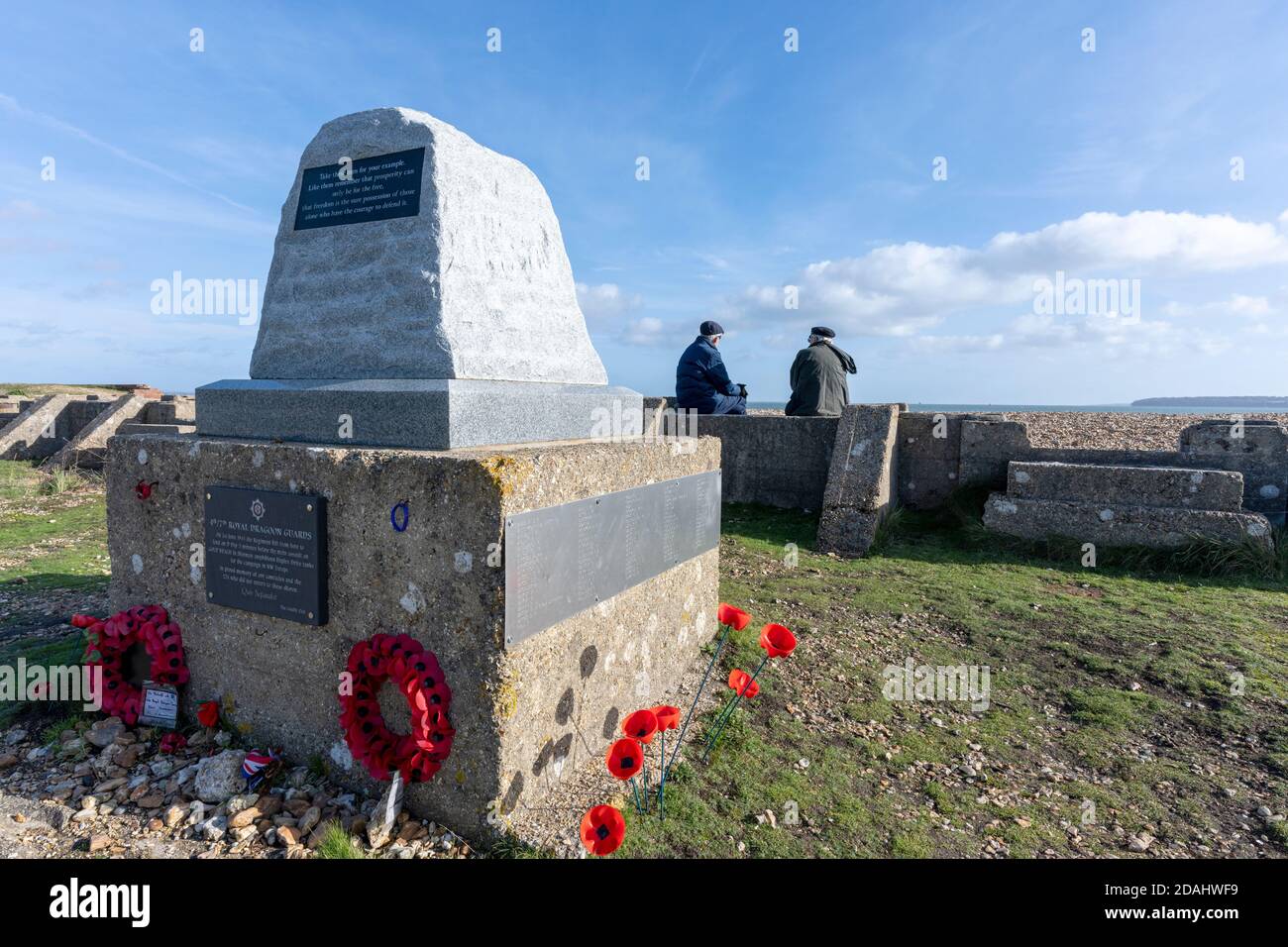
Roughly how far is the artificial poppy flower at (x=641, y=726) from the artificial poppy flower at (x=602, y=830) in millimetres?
336

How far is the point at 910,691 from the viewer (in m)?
4.18

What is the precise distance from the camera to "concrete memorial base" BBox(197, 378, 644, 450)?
3.16 m

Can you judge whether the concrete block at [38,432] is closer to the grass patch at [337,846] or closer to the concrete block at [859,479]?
the concrete block at [859,479]

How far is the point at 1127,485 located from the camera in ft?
23.0

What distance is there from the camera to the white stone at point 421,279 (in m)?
3.52

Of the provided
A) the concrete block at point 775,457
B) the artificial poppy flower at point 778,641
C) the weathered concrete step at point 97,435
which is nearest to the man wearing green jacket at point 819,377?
the concrete block at point 775,457

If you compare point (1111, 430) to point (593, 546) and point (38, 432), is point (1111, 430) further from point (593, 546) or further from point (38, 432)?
point (38, 432)

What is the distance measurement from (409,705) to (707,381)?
698 centimetres

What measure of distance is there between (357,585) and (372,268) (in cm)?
173

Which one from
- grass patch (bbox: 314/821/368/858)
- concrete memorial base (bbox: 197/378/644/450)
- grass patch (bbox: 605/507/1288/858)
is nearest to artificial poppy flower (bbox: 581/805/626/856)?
grass patch (bbox: 605/507/1288/858)

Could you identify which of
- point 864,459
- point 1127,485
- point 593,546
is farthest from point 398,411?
point 1127,485

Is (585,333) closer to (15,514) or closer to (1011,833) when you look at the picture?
(1011,833)

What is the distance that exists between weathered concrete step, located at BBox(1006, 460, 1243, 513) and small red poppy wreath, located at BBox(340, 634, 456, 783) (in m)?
6.78

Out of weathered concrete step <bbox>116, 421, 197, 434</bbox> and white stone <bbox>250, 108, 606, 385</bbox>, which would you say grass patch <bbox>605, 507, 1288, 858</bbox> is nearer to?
white stone <bbox>250, 108, 606, 385</bbox>
